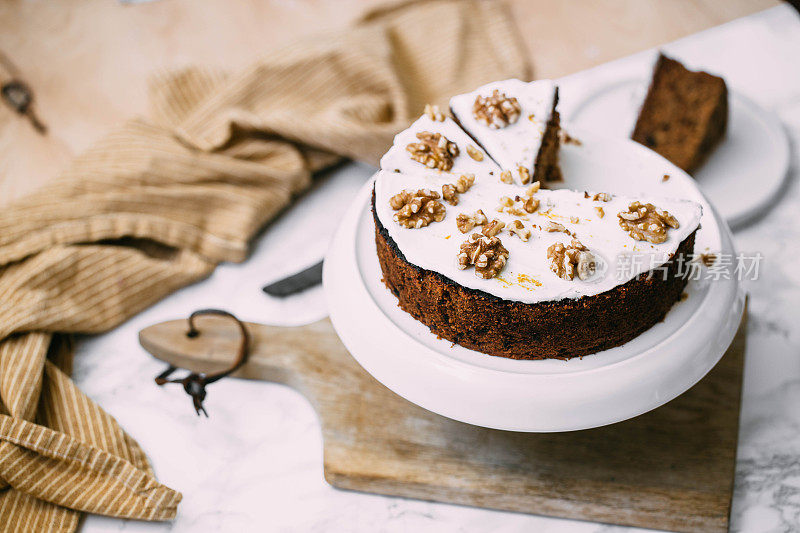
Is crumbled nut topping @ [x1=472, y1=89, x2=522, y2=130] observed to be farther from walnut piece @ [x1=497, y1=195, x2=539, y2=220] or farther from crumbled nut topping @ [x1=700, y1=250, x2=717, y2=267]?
crumbled nut topping @ [x1=700, y1=250, x2=717, y2=267]

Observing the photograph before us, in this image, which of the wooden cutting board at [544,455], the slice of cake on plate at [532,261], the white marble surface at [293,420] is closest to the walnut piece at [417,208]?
the slice of cake on plate at [532,261]

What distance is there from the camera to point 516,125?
1.45 metres

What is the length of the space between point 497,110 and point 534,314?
1.44ft

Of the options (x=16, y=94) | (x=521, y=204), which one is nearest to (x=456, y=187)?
(x=521, y=204)

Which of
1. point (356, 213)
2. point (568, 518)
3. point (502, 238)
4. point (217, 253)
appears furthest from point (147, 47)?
point (568, 518)

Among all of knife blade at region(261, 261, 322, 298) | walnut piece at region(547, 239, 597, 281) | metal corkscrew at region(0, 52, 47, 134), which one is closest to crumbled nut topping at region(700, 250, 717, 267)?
walnut piece at region(547, 239, 597, 281)

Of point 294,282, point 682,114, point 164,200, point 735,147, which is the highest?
point 164,200

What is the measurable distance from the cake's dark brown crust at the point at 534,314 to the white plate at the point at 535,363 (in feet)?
0.07

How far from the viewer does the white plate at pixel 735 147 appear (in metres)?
1.97

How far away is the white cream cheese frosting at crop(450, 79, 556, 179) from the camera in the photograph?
1412mm

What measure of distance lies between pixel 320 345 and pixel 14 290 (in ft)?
2.41

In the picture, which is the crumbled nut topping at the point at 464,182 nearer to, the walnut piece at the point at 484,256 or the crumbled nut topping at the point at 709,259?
the walnut piece at the point at 484,256

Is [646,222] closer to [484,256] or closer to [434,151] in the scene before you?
[484,256]

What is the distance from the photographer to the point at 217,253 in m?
2.01
